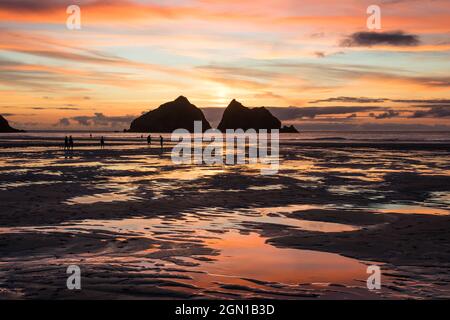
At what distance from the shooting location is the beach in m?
8.30

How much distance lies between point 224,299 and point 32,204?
40.8ft

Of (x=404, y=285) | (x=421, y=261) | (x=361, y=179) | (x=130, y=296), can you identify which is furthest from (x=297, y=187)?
(x=130, y=296)

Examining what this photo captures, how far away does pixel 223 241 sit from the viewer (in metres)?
12.0

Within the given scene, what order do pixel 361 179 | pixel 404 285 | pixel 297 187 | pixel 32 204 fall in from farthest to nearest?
pixel 361 179, pixel 297 187, pixel 32 204, pixel 404 285

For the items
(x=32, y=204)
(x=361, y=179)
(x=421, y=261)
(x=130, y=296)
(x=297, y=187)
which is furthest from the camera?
(x=361, y=179)

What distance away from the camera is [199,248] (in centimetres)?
1118

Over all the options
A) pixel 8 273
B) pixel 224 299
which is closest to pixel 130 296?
pixel 224 299

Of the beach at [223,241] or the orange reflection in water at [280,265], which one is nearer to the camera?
the beach at [223,241]

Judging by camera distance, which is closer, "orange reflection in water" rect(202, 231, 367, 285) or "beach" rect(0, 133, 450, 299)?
"beach" rect(0, 133, 450, 299)

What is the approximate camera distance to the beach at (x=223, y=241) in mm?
8305

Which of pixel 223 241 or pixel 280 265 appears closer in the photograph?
pixel 280 265
